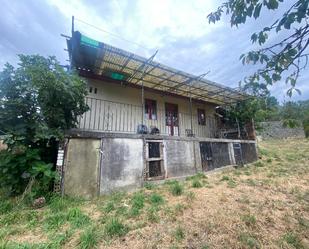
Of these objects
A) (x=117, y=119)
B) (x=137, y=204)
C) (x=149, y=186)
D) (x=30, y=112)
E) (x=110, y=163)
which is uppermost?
(x=117, y=119)

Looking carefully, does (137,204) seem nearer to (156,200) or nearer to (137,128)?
(156,200)

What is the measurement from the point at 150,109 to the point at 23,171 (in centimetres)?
612

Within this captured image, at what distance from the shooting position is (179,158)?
7254 millimetres

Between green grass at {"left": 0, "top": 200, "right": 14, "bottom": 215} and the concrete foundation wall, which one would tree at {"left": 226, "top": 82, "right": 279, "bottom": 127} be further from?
green grass at {"left": 0, "top": 200, "right": 14, "bottom": 215}

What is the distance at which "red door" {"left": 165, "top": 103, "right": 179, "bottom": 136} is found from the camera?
32.9 feet

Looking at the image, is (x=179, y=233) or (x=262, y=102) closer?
(x=262, y=102)

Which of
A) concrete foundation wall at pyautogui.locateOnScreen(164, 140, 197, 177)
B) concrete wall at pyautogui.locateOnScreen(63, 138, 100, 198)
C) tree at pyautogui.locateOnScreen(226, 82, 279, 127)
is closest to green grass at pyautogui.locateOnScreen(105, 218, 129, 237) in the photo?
concrete wall at pyautogui.locateOnScreen(63, 138, 100, 198)

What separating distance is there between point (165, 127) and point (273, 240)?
710cm

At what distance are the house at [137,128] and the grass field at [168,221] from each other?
796 millimetres

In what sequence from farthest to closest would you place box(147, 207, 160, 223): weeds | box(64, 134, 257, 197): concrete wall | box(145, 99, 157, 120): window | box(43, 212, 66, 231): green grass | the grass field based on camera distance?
1. box(145, 99, 157, 120): window
2. box(64, 134, 257, 197): concrete wall
3. box(147, 207, 160, 223): weeds
4. box(43, 212, 66, 231): green grass
5. the grass field

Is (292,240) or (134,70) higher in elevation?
(134,70)

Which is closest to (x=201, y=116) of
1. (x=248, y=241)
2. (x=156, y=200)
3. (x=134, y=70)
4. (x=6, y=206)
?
(x=134, y=70)

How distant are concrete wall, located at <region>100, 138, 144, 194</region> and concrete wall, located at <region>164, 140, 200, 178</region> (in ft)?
3.73

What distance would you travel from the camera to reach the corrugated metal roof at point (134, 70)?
6.08 meters
